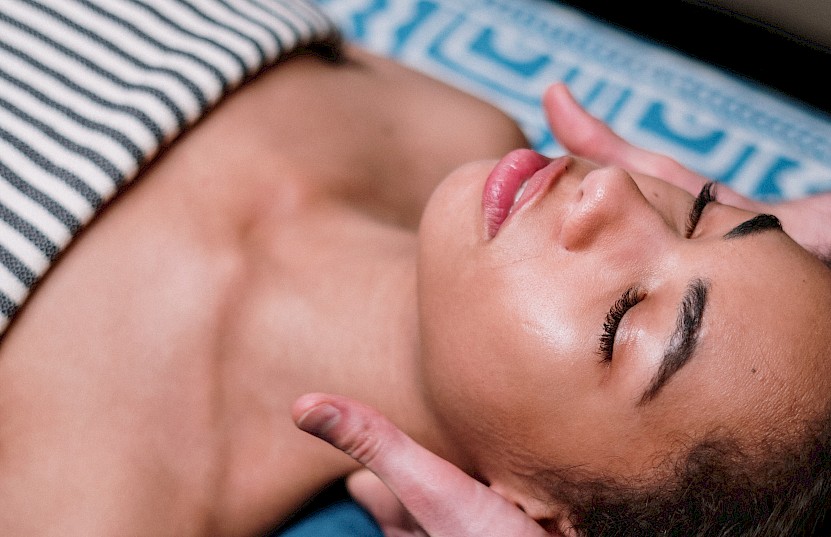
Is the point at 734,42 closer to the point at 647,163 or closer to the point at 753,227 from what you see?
the point at 647,163

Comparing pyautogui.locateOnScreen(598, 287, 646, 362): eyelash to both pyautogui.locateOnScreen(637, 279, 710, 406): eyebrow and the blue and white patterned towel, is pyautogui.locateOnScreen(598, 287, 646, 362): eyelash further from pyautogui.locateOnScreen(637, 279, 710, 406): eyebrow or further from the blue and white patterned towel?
the blue and white patterned towel

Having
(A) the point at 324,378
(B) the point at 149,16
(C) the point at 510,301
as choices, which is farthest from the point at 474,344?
(B) the point at 149,16

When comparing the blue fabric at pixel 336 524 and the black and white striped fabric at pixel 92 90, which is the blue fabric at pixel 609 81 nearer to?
the black and white striped fabric at pixel 92 90

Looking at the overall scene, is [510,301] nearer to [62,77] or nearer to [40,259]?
[40,259]

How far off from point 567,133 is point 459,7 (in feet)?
2.00

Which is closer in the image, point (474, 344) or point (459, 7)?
point (474, 344)

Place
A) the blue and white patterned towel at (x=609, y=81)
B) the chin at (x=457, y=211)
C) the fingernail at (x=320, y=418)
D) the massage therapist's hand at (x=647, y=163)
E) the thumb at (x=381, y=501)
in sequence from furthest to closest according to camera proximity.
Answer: the blue and white patterned towel at (x=609, y=81), the massage therapist's hand at (x=647, y=163), the thumb at (x=381, y=501), the chin at (x=457, y=211), the fingernail at (x=320, y=418)

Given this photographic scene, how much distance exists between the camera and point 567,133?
1142mm

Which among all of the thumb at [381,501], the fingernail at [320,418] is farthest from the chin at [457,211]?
the thumb at [381,501]

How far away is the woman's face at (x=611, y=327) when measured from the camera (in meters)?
0.67

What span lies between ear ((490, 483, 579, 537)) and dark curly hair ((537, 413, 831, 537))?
0.12ft

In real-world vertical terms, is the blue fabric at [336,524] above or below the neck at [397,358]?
below

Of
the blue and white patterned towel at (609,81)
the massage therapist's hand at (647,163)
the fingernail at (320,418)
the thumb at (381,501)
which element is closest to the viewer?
the fingernail at (320,418)

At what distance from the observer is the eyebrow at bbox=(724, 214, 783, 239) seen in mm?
721
